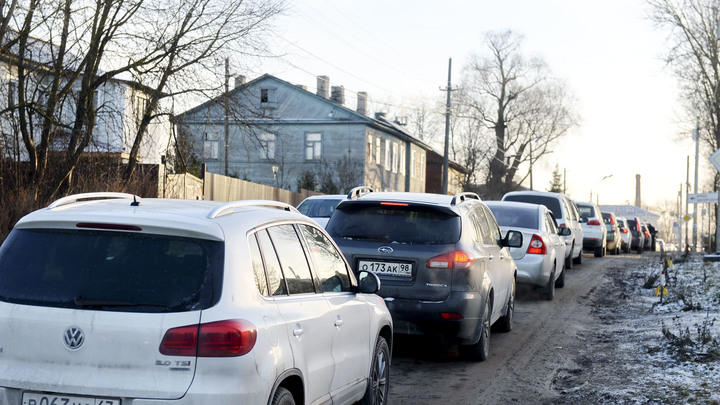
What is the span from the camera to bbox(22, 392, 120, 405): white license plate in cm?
386

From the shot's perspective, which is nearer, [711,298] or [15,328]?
[15,328]

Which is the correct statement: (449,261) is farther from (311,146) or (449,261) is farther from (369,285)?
(311,146)

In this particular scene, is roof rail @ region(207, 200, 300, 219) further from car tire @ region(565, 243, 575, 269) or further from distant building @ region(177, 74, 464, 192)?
distant building @ region(177, 74, 464, 192)

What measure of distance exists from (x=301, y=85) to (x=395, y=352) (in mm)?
52591

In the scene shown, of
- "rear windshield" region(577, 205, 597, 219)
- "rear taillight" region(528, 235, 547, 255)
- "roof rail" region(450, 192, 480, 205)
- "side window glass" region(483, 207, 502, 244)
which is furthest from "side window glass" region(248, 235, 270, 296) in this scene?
"rear windshield" region(577, 205, 597, 219)

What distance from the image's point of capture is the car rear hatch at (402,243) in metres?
8.51

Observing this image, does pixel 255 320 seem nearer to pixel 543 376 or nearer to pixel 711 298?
pixel 543 376

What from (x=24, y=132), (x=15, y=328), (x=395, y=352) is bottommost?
(x=395, y=352)

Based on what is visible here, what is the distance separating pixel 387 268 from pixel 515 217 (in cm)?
723

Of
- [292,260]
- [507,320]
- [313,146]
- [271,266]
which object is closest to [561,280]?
[507,320]

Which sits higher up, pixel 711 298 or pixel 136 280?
pixel 136 280

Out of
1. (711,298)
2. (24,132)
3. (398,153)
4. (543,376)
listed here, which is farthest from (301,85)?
(543,376)

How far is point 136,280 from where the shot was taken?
4.04m

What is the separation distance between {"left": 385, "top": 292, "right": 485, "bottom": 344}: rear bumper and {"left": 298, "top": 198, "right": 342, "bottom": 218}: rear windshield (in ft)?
31.1
